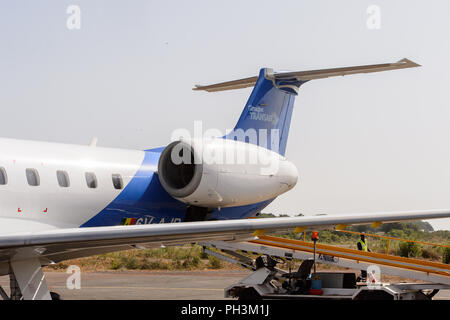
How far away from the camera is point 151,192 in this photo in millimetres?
12445

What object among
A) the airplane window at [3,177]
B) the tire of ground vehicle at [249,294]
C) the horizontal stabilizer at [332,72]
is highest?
the horizontal stabilizer at [332,72]

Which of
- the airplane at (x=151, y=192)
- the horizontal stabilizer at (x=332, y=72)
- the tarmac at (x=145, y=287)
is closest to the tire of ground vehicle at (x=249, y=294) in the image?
the airplane at (x=151, y=192)

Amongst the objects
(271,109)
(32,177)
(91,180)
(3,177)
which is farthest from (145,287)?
(3,177)

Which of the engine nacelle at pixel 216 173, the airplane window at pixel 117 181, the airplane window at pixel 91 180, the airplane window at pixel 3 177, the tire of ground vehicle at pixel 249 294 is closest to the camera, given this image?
the airplane window at pixel 3 177

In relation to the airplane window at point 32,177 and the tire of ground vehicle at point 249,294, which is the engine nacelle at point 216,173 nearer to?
the tire of ground vehicle at point 249,294

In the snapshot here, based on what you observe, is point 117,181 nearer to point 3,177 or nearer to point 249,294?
point 3,177

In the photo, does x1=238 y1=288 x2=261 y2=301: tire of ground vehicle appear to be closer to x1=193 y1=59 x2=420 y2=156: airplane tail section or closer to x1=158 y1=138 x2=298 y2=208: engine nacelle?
x1=158 y1=138 x2=298 y2=208: engine nacelle

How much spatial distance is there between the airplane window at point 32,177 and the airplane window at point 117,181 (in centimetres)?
167

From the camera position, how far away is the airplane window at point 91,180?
11.4 metres
